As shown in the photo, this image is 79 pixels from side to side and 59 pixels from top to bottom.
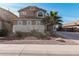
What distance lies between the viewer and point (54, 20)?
6832 mm

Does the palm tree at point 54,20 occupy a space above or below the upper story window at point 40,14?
below

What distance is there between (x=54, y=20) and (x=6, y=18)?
146 cm

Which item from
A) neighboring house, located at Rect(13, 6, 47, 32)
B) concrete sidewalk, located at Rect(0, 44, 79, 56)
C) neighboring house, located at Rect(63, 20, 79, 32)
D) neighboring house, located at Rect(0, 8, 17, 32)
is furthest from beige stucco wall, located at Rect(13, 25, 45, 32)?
neighboring house, located at Rect(63, 20, 79, 32)

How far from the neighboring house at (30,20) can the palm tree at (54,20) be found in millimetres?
244

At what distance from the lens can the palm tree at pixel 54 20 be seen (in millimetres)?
6734

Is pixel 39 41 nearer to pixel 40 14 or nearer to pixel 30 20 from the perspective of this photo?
pixel 30 20

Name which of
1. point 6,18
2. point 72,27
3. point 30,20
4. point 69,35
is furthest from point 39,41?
point 6,18

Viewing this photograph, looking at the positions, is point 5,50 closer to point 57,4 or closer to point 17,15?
point 17,15

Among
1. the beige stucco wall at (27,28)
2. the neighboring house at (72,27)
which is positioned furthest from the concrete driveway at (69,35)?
the beige stucco wall at (27,28)

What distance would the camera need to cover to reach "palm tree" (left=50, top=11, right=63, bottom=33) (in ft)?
22.1

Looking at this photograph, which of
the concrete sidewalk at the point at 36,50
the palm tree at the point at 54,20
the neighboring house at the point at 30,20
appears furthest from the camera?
the neighboring house at the point at 30,20

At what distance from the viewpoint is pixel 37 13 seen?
6883mm

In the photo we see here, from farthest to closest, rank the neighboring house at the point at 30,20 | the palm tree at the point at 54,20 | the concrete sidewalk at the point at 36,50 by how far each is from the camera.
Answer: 1. the neighboring house at the point at 30,20
2. the palm tree at the point at 54,20
3. the concrete sidewalk at the point at 36,50

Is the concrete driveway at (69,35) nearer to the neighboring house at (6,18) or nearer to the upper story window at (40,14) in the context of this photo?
the upper story window at (40,14)
